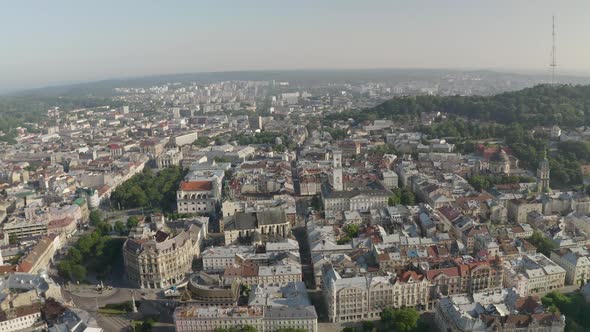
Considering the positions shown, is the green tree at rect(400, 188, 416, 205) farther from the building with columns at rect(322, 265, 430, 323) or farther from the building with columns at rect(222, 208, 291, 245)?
the building with columns at rect(322, 265, 430, 323)

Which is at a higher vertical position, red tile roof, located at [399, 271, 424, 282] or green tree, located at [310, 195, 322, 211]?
red tile roof, located at [399, 271, 424, 282]

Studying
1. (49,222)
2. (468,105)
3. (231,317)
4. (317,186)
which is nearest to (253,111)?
(468,105)

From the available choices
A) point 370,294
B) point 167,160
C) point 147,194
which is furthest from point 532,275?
point 167,160

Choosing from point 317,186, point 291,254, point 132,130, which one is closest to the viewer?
point 291,254

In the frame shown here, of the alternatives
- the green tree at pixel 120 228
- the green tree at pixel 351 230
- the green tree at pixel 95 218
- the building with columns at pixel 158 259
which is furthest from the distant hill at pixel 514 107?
the building with columns at pixel 158 259

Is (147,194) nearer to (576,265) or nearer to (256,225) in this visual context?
(256,225)

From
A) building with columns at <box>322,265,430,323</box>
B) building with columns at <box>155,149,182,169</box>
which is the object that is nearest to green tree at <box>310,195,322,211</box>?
building with columns at <box>322,265,430,323</box>

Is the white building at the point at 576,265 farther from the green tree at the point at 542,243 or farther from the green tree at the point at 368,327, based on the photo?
the green tree at the point at 368,327

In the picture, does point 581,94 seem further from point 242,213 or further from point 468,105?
point 242,213
